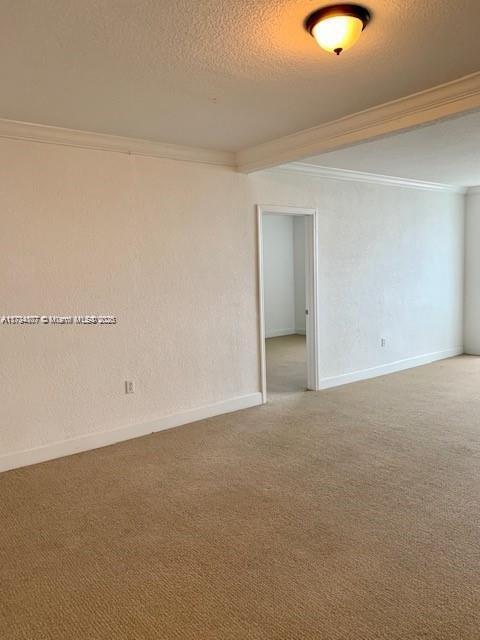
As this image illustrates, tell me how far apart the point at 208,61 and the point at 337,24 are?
745 mm

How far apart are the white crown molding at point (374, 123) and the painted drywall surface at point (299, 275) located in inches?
221

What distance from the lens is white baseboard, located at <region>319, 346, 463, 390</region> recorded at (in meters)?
5.92

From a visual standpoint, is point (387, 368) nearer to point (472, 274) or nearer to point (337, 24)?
point (472, 274)

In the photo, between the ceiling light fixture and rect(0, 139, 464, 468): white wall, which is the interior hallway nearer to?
rect(0, 139, 464, 468): white wall

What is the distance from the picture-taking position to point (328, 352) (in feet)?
19.3

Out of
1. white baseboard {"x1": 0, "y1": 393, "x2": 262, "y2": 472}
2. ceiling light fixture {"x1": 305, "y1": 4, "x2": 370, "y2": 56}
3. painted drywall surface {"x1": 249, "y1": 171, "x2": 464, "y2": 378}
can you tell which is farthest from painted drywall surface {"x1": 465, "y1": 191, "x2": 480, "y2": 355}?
ceiling light fixture {"x1": 305, "y1": 4, "x2": 370, "y2": 56}

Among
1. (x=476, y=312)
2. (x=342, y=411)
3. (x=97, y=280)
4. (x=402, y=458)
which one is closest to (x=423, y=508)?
(x=402, y=458)

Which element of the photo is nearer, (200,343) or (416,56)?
(416,56)

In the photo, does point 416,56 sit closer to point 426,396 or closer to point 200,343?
point 200,343

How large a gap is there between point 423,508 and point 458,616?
3.09 feet

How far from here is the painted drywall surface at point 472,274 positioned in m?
7.51

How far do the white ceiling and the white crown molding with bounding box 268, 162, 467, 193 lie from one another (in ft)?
0.32

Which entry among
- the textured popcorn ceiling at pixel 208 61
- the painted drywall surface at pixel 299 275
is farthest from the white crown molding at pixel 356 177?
the painted drywall surface at pixel 299 275

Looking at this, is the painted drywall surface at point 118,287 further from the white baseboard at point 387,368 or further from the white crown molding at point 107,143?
the white baseboard at point 387,368
